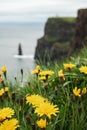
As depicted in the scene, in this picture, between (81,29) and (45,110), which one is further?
(81,29)

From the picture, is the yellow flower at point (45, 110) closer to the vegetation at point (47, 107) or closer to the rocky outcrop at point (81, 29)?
the vegetation at point (47, 107)

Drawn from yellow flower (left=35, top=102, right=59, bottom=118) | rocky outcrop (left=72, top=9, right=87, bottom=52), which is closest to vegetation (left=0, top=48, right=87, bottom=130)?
yellow flower (left=35, top=102, right=59, bottom=118)

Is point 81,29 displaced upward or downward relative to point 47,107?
downward

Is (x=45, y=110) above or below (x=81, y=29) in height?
above

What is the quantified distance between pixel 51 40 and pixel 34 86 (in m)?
99.2

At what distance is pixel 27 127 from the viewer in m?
2.73

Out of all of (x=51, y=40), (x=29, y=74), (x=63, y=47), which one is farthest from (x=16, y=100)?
(x=51, y=40)

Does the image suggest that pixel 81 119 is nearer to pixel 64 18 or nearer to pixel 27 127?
pixel 27 127

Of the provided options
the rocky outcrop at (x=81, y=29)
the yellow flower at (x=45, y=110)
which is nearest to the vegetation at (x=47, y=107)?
the yellow flower at (x=45, y=110)

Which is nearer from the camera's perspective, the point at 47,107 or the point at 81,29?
the point at 47,107

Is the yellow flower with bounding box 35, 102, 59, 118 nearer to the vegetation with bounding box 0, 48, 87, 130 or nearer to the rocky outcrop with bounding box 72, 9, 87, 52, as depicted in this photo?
the vegetation with bounding box 0, 48, 87, 130

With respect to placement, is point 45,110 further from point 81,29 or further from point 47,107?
point 81,29

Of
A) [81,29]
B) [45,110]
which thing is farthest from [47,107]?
[81,29]

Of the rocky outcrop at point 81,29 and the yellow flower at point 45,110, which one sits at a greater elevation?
the yellow flower at point 45,110
